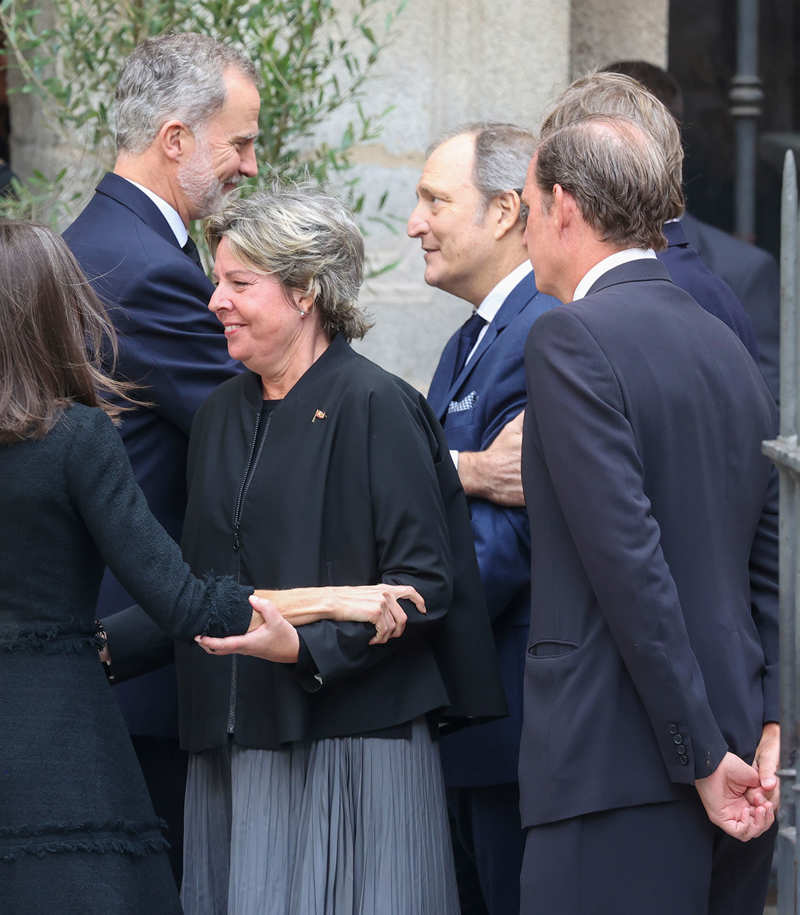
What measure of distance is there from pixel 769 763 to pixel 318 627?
29.9 inches

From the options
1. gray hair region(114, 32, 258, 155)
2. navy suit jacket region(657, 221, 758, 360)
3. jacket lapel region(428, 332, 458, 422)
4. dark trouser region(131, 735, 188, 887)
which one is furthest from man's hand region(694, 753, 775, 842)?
gray hair region(114, 32, 258, 155)

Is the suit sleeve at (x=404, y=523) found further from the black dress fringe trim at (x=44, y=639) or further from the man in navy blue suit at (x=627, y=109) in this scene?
the man in navy blue suit at (x=627, y=109)

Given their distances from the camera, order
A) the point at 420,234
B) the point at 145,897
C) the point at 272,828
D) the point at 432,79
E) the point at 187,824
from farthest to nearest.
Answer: the point at 432,79 < the point at 420,234 < the point at 187,824 < the point at 272,828 < the point at 145,897

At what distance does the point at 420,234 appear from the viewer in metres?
3.52

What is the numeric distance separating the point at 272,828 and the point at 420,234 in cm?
141

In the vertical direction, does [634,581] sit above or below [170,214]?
below

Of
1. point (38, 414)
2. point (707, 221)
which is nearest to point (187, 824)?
point (38, 414)

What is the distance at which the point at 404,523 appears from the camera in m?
2.72

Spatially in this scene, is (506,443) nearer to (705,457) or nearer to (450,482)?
(450,482)

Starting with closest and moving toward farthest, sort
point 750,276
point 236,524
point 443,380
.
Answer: point 236,524
point 443,380
point 750,276

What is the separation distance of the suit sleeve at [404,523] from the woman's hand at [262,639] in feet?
0.38

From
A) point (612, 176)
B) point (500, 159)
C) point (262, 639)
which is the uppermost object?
point (612, 176)

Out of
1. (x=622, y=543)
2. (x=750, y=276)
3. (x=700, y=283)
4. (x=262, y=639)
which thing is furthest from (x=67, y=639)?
(x=750, y=276)

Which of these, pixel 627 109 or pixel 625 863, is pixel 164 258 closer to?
pixel 627 109
